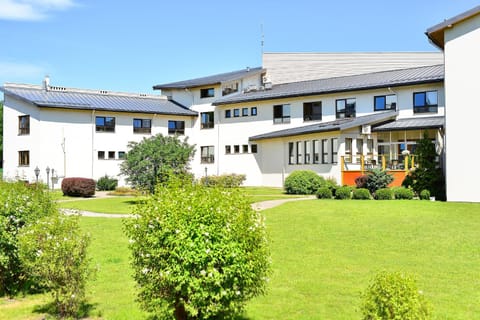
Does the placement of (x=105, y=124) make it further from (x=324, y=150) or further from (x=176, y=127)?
(x=324, y=150)

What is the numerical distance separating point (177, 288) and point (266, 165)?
36.0 m

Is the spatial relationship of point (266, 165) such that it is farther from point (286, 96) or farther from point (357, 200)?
point (357, 200)

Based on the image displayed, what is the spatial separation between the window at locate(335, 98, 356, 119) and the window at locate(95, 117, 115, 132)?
18.4 meters

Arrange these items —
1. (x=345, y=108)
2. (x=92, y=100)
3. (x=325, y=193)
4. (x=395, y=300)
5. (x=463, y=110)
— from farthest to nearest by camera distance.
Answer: (x=92, y=100) < (x=345, y=108) < (x=325, y=193) < (x=463, y=110) < (x=395, y=300)

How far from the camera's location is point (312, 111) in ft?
133

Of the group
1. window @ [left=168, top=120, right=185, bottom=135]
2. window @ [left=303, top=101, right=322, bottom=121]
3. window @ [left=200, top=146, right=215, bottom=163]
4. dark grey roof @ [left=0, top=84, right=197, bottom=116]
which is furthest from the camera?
window @ [left=168, top=120, right=185, bottom=135]

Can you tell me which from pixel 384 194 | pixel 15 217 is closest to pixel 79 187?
pixel 384 194

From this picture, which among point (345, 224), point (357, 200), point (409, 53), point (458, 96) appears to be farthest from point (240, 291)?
point (409, 53)

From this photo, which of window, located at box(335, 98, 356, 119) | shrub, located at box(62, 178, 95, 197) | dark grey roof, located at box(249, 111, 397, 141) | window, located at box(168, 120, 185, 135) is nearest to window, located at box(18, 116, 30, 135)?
shrub, located at box(62, 178, 95, 197)

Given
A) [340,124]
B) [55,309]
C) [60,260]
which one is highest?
[340,124]

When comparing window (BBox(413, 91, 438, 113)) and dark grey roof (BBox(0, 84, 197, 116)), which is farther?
dark grey roof (BBox(0, 84, 197, 116))

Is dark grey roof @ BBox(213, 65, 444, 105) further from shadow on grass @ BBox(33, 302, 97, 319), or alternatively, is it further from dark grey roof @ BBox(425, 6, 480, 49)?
shadow on grass @ BBox(33, 302, 97, 319)

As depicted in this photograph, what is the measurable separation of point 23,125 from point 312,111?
22.9 meters

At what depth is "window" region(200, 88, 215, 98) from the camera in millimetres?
47053
